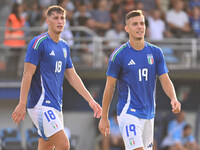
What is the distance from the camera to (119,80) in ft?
28.2

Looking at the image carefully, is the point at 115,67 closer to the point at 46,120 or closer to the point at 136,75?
the point at 136,75

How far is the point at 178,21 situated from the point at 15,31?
5.49 meters

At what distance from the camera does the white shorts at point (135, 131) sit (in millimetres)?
8219

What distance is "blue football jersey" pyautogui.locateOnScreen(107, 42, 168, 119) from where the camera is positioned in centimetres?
838

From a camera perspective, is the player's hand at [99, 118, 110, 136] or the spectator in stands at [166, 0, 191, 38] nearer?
the player's hand at [99, 118, 110, 136]

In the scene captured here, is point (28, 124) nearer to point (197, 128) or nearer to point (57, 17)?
point (197, 128)

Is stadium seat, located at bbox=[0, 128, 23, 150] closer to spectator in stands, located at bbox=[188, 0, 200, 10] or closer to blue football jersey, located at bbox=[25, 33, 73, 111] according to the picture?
spectator in stands, located at bbox=[188, 0, 200, 10]

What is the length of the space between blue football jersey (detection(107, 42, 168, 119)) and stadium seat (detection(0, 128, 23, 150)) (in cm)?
852

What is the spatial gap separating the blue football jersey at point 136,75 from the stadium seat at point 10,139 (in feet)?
28.0

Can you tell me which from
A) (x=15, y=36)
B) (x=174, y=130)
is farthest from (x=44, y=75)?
(x=174, y=130)

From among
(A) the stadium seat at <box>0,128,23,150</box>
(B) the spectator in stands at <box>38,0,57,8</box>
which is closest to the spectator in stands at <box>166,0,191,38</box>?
(B) the spectator in stands at <box>38,0,57,8</box>

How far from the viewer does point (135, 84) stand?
27.5 ft

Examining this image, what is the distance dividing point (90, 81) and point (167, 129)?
2.96 meters

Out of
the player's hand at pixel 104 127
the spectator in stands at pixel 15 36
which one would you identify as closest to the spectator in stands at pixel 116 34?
the spectator in stands at pixel 15 36
